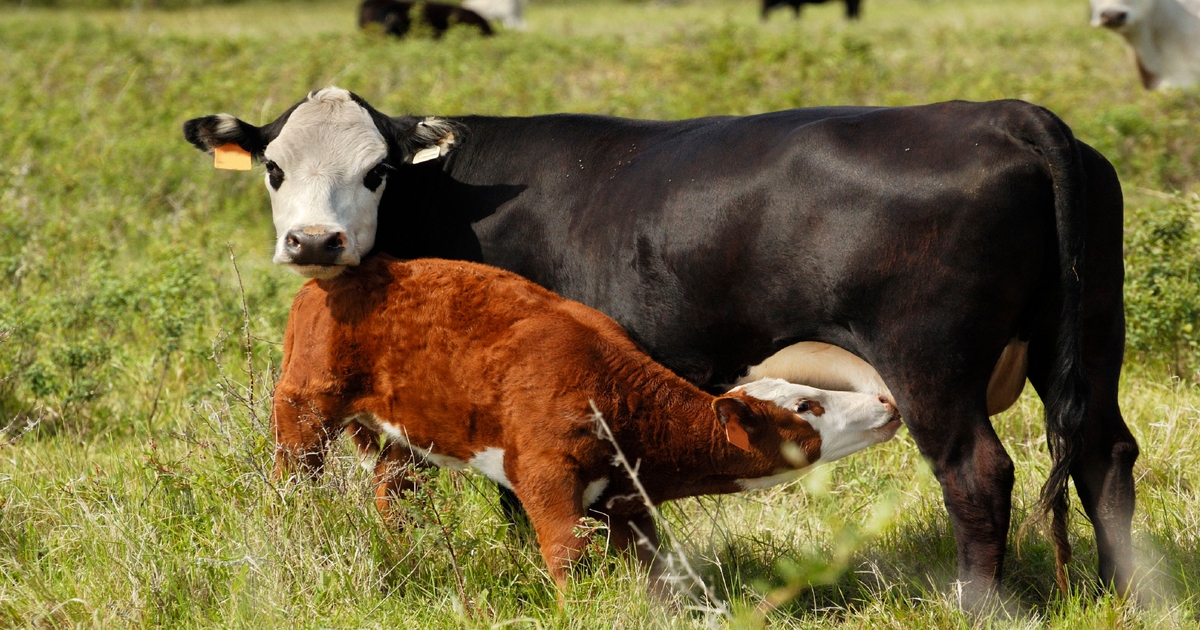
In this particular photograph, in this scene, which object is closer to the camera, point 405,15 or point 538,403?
point 538,403

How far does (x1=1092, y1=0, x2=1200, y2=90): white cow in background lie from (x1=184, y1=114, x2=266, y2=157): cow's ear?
407 inches

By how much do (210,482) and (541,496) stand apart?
1.36 metres

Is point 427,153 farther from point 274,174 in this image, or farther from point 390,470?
point 390,470

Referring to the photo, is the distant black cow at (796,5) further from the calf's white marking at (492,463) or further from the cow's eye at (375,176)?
the calf's white marking at (492,463)

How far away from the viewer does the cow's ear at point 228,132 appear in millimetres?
4625

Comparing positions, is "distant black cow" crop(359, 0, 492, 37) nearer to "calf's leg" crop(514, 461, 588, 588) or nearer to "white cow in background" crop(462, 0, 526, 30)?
"white cow in background" crop(462, 0, 526, 30)

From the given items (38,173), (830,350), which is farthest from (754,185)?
(38,173)

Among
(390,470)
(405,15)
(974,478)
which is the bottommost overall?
(405,15)

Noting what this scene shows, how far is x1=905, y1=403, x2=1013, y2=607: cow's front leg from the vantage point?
3.48 meters

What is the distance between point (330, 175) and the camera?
430 cm

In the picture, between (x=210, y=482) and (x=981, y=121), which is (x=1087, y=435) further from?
(x=210, y=482)

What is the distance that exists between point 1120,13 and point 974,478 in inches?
413

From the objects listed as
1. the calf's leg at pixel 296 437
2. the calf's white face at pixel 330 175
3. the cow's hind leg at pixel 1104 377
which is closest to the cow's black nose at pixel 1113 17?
the cow's hind leg at pixel 1104 377

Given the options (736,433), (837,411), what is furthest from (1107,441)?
(736,433)
